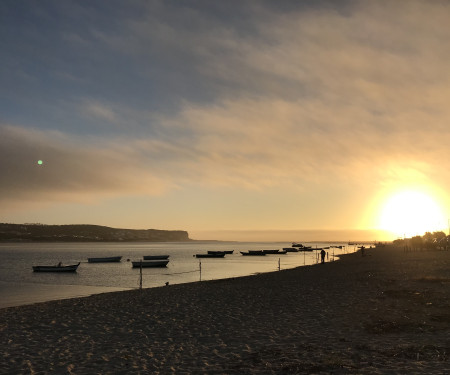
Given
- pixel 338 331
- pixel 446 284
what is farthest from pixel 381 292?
pixel 338 331

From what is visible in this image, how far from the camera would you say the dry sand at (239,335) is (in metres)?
11.4

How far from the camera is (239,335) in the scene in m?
15.2

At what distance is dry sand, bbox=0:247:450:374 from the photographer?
1141 cm

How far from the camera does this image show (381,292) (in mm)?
25328

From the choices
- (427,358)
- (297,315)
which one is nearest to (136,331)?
(297,315)

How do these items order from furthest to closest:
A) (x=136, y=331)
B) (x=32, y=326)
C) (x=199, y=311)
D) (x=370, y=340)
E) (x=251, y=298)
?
(x=251, y=298)
(x=199, y=311)
(x=32, y=326)
(x=136, y=331)
(x=370, y=340)

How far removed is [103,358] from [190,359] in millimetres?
2756

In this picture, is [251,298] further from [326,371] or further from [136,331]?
[326,371]

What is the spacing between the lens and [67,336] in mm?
15727

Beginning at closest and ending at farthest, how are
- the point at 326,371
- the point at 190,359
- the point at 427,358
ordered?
the point at 326,371
the point at 427,358
the point at 190,359

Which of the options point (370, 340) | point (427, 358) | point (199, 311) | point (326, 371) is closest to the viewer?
point (326, 371)

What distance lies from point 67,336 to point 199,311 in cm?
714

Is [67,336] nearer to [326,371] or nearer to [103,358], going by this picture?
[103,358]

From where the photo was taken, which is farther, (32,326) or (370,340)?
(32,326)
